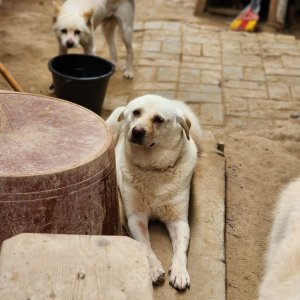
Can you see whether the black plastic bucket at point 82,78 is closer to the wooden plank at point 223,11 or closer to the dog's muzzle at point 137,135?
the dog's muzzle at point 137,135

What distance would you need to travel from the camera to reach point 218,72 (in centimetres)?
588

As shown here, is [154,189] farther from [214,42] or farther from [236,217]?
[214,42]

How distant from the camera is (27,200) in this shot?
2.15 m

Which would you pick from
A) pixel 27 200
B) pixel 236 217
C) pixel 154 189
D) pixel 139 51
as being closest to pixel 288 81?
pixel 139 51

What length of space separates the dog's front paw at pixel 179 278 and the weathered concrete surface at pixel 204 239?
1.0 inches

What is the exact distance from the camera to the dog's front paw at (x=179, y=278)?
255 centimetres

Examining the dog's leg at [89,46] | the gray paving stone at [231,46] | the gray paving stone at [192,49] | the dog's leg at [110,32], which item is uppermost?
the dog's leg at [89,46]

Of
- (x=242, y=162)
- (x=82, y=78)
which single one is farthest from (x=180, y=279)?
(x=82, y=78)

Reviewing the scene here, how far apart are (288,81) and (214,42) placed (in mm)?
1407

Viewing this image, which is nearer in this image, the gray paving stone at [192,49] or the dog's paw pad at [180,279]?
the dog's paw pad at [180,279]

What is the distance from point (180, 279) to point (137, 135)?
799 millimetres

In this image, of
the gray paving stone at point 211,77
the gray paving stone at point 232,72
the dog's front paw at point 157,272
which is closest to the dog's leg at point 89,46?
the gray paving stone at point 211,77

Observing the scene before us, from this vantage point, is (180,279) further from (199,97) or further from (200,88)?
(200,88)

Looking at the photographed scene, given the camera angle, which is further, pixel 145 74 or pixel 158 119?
pixel 145 74
